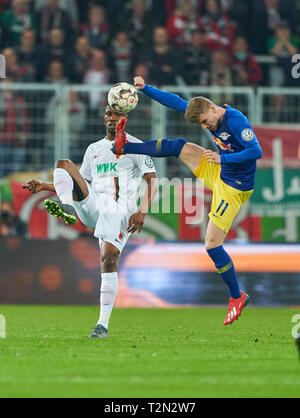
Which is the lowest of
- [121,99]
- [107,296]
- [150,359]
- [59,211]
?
[150,359]

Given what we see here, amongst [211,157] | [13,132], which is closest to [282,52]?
[13,132]

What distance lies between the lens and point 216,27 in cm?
1792

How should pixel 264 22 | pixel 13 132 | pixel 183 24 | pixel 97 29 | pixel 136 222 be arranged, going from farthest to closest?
1. pixel 264 22
2. pixel 183 24
3. pixel 97 29
4. pixel 13 132
5. pixel 136 222

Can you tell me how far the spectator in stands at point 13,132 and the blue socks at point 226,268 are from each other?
638cm

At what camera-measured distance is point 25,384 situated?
5879mm

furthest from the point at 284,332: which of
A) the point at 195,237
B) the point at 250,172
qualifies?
the point at 195,237

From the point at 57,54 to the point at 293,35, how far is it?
5.31 metres

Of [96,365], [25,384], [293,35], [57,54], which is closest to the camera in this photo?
[25,384]

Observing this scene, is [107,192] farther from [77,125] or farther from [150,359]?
[77,125]

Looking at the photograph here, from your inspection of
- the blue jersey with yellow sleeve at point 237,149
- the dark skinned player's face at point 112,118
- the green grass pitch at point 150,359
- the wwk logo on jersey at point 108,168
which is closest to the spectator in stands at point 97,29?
the green grass pitch at point 150,359

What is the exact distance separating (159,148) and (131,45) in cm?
854

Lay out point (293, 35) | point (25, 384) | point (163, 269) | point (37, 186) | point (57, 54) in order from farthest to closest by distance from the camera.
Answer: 1. point (293, 35)
2. point (57, 54)
3. point (163, 269)
4. point (37, 186)
5. point (25, 384)

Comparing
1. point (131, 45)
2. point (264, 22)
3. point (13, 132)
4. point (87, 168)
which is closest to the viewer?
point (87, 168)
